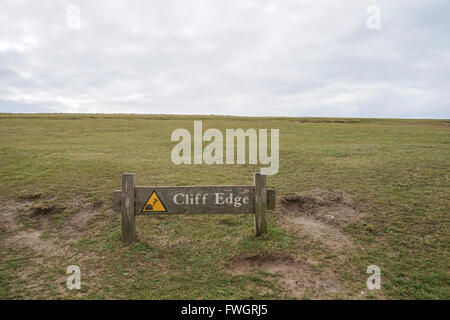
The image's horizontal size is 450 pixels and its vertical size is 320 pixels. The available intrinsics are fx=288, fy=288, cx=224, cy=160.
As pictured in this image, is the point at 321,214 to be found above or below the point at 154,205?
below

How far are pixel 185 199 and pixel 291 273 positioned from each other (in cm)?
293

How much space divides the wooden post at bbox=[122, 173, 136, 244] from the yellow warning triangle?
36cm

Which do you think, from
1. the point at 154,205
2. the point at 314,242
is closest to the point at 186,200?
the point at 154,205

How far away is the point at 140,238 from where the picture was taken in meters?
7.58

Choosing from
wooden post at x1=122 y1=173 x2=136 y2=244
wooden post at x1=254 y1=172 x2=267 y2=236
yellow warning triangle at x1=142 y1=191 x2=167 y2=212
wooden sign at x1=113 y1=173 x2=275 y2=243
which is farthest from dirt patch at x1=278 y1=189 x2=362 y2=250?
wooden post at x1=122 y1=173 x2=136 y2=244

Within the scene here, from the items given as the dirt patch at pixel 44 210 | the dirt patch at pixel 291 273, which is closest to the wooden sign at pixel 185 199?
the dirt patch at pixel 291 273

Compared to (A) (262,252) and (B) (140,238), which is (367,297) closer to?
(A) (262,252)

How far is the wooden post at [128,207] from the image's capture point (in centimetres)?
694

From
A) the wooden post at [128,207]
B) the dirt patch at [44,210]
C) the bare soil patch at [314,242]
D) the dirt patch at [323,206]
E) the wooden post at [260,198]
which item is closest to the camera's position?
the bare soil patch at [314,242]

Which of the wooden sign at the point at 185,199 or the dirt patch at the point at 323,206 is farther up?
the wooden sign at the point at 185,199

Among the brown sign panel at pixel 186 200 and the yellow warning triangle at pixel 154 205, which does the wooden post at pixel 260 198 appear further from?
the yellow warning triangle at pixel 154 205

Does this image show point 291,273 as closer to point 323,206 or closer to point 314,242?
point 314,242

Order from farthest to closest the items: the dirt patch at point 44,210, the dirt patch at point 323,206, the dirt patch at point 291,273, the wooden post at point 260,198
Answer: the dirt patch at point 44,210, the dirt patch at point 323,206, the wooden post at point 260,198, the dirt patch at point 291,273

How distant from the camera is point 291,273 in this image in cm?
599
